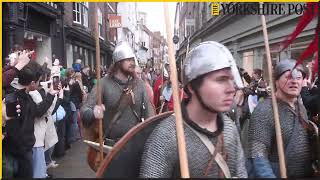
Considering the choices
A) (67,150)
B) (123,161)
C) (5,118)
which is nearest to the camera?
(123,161)

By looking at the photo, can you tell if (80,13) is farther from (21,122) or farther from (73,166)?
(21,122)

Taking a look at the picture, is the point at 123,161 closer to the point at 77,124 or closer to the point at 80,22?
the point at 77,124

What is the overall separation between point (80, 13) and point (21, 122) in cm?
1604

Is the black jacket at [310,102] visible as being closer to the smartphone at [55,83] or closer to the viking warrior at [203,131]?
the viking warrior at [203,131]

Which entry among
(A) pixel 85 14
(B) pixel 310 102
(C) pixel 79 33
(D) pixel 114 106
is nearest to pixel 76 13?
(C) pixel 79 33

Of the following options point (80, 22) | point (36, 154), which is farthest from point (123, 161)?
point (80, 22)

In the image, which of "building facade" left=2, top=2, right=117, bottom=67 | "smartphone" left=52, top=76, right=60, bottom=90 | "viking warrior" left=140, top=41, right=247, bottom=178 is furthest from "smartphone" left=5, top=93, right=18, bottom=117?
"viking warrior" left=140, top=41, right=247, bottom=178

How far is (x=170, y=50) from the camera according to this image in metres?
1.71

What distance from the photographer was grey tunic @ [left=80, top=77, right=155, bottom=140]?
155 inches

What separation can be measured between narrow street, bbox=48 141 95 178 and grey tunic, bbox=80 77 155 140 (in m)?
1.68

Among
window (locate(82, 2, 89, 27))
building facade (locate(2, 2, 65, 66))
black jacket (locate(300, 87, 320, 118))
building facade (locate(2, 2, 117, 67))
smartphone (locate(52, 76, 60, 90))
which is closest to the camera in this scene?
black jacket (locate(300, 87, 320, 118))

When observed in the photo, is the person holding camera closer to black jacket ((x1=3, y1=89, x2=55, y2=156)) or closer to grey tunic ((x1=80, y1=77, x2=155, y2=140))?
black jacket ((x1=3, y1=89, x2=55, y2=156))

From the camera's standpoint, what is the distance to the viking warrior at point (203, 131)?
6.24 feet

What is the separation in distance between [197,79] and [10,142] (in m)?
2.71
